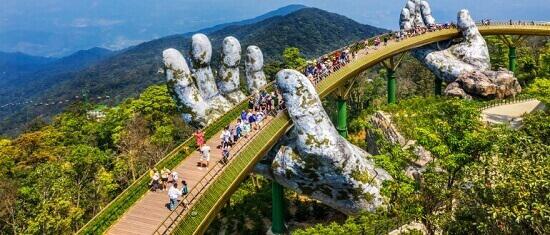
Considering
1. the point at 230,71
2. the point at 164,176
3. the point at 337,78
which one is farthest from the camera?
the point at 230,71

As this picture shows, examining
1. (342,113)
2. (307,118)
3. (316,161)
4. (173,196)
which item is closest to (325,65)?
(342,113)

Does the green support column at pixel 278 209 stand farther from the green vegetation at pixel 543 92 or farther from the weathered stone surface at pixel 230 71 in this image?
the green vegetation at pixel 543 92

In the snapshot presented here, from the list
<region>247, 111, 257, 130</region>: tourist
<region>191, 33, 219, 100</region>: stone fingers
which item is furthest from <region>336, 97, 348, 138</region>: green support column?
<region>247, 111, 257, 130</region>: tourist

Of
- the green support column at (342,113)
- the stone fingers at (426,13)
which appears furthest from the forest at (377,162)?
the stone fingers at (426,13)

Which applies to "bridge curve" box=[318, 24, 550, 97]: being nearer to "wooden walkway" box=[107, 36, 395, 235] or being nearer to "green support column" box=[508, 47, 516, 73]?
"green support column" box=[508, 47, 516, 73]

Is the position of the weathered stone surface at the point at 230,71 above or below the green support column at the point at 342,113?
above

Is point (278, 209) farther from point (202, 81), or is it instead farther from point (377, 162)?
point (202, 81)
